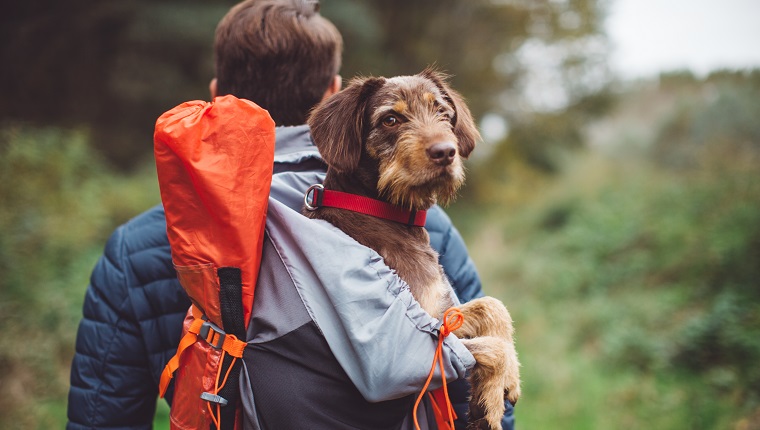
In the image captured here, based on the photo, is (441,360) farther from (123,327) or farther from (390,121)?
(123,327)

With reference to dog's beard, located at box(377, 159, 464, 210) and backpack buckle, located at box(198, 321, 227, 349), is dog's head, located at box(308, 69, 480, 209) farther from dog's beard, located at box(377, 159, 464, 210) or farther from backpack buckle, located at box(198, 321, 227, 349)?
backpack buckle, located at box(198, 321, 227, 349)

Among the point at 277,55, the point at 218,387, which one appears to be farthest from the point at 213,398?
the point at 277,55

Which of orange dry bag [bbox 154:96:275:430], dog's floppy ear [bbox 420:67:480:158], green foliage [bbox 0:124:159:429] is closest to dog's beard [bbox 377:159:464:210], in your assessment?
dog's floppy ear [bbox 420:67:480:158]

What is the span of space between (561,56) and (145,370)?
1844 centimetres

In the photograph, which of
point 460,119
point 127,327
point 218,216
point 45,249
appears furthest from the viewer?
point 45,249

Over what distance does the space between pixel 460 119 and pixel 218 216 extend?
153 cm

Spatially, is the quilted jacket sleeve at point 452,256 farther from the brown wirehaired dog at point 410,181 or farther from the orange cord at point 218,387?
the orange cord at point 218,387

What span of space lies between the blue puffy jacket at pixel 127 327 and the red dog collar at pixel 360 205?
23 cm

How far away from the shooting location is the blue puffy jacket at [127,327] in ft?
7.33

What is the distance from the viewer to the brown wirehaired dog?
2.12m

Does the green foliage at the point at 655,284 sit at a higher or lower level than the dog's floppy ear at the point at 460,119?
lower

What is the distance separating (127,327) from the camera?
2.24 m

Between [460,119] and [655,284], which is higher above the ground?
[460,119]

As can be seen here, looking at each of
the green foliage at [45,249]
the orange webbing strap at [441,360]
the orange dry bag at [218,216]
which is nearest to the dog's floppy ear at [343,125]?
the orange dry bag at [218,216]
